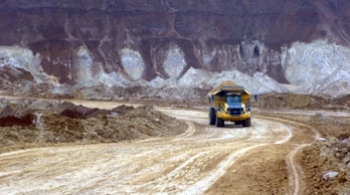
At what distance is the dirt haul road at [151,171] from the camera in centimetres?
1020

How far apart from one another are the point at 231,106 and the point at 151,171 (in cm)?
1908

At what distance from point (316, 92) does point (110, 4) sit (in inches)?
1679

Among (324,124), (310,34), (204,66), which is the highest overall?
(310,34)

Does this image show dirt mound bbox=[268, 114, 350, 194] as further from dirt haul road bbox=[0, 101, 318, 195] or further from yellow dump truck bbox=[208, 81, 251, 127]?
yellow dump truck bbox=[208, 81, 251, 127]

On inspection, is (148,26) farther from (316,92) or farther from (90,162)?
(90,162)

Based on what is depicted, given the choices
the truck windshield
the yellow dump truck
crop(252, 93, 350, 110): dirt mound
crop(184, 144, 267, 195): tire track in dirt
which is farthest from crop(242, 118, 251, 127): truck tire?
crop(252, 93, 350, 110): dirt mound

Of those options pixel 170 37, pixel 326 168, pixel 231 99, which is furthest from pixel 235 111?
pixel 170 37

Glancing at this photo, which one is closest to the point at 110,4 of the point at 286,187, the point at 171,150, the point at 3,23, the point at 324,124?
the point at 3,23

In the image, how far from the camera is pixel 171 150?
16.4 m

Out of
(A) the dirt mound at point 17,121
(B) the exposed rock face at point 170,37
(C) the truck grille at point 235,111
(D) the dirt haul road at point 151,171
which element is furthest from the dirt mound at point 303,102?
(D) the dirt haul road at point 151,171

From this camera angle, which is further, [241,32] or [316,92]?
[241,32]

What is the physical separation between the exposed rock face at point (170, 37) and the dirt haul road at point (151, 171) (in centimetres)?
5227

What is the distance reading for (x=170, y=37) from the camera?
265ft

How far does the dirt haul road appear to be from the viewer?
10.2 m
